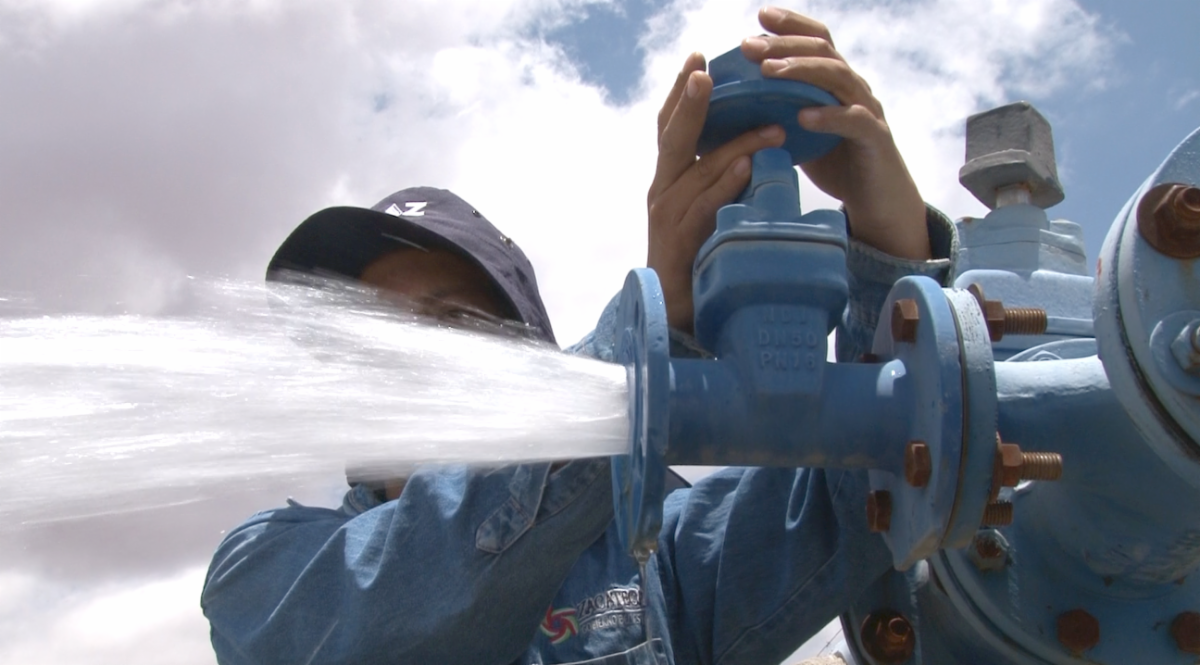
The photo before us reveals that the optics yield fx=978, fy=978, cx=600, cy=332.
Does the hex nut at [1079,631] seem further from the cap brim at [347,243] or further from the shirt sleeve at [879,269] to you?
the cap brim at [347,243]

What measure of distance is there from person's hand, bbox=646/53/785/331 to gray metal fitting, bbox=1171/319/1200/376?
395 millimetres

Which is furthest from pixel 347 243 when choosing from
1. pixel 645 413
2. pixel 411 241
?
pixel 645 413

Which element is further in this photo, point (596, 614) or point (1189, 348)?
point (596, 614)

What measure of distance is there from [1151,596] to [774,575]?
0.52 metres

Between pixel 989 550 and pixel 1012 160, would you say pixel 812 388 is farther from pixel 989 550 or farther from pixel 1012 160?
pixel 1012 160

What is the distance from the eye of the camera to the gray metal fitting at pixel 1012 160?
1437 millimetres

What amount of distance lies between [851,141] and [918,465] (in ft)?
1.52

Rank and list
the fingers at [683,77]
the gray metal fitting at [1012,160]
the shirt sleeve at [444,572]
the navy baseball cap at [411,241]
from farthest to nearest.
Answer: the navy baseball cap at [411,241] → the gray metal fitting at [1012,160] → the shirt sleeve at [444,572] → the fingers at [683,77]

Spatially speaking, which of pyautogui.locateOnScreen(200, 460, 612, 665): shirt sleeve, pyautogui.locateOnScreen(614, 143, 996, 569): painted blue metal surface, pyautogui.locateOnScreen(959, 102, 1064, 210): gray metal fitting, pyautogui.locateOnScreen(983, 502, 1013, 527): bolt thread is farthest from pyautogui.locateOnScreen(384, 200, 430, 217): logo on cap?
pyautogui.locateOnScreen(983, 502, 1013, 527): bolt thread

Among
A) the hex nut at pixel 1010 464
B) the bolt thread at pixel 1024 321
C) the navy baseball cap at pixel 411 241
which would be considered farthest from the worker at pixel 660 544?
the navy baseball cap at pixel 411 241

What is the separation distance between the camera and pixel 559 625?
5.25ft

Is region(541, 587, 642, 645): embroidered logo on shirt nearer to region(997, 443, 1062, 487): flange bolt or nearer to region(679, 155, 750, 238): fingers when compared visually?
region(679, 155, 750, 238): fingers

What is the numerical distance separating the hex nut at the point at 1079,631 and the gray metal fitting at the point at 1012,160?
639 mm

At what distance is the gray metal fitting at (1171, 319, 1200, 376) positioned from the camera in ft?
2.44
